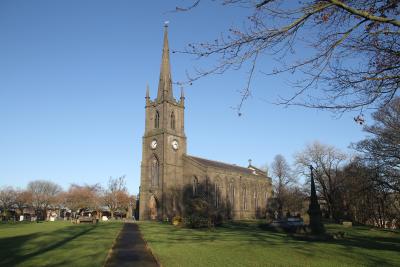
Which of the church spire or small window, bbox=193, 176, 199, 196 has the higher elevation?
the church spire

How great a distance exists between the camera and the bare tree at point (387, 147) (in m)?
34.9

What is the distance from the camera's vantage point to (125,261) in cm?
1282

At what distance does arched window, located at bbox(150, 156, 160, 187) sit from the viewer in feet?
191

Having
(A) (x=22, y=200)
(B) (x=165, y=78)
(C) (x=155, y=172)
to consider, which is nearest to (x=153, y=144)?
(C) (x=155, y=172)

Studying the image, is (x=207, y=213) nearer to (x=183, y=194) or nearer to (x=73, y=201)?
(x=183, y=194)

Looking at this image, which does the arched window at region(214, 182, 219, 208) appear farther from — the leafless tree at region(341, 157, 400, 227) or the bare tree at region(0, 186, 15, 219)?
the bare tree at region(0, 186, 15, 219)

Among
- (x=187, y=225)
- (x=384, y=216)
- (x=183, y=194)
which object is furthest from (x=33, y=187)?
(x=384, y=216)

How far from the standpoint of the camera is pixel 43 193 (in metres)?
114

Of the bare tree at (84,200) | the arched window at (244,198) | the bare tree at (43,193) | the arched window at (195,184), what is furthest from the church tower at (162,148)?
the bare tree at (43,193)

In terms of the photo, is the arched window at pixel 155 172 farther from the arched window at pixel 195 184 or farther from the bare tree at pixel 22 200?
the bare tree at pixel 22 200

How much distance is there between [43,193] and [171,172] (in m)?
72.9

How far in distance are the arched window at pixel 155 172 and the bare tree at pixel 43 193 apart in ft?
169

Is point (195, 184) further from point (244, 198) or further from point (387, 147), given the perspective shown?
point (387, 147)

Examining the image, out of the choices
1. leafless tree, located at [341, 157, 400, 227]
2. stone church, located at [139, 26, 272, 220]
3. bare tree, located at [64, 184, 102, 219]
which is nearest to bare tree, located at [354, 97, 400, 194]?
leafless tree, located at [341, 157, 400, 227]
